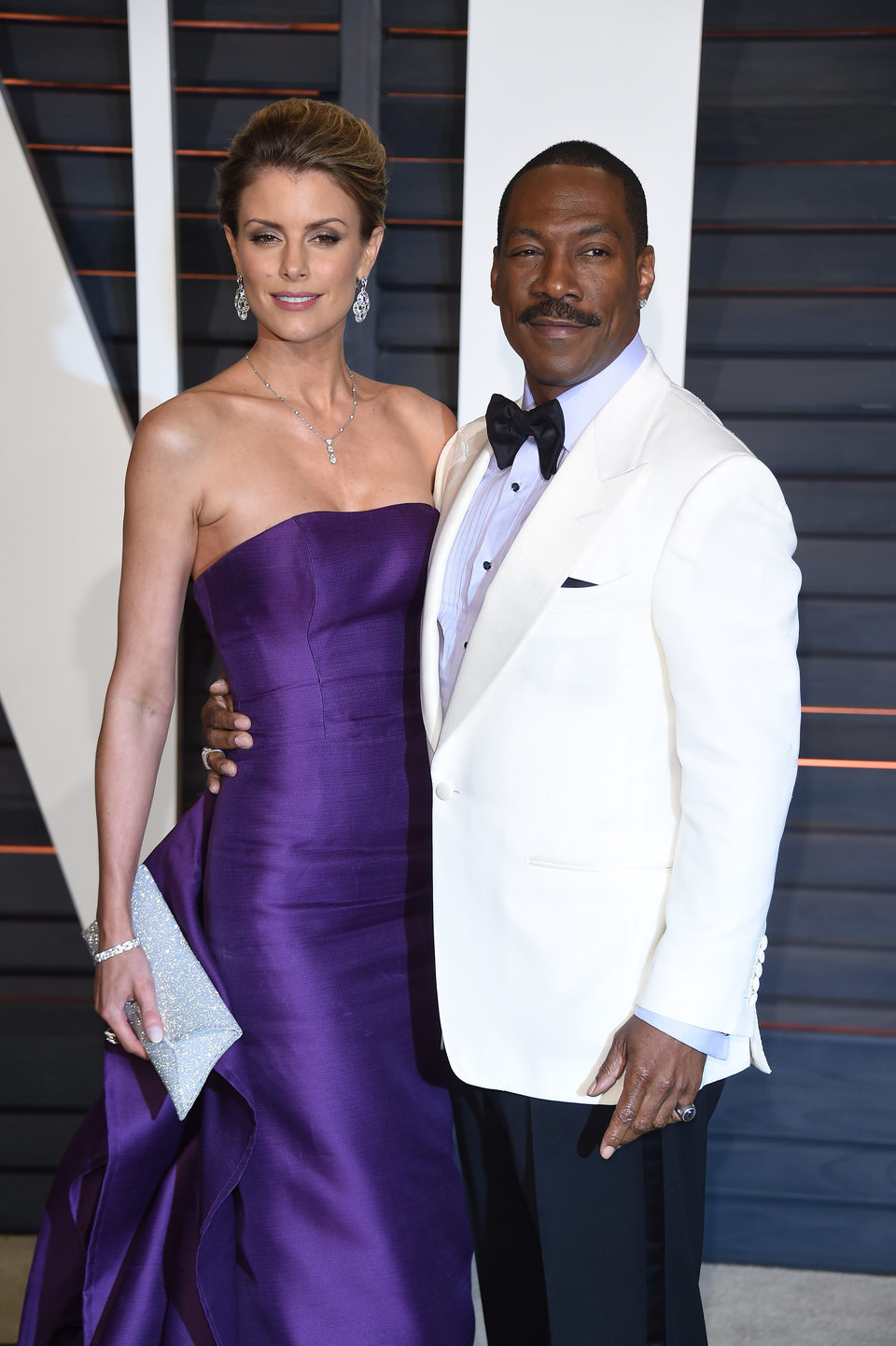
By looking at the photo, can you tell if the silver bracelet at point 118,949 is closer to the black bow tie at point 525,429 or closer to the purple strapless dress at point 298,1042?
the purple strapless dress at point 298,1042

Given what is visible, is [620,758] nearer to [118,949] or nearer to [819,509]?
[118,949]

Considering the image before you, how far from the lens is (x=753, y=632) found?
136 centimetres

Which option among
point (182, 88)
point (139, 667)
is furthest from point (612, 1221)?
point (182, 88)

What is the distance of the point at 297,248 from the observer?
184 centimetres

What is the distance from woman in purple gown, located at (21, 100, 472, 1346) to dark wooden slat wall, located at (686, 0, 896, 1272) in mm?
1032

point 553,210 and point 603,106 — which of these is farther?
point 603,106

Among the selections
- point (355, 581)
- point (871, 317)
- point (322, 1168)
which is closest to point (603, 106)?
point (871, 317)

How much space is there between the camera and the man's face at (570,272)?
1555mm

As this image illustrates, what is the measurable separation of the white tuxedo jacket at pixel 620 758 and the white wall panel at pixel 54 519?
132 cm

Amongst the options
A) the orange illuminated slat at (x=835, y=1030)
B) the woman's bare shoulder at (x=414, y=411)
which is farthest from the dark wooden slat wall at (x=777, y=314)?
the woman's bare shoulder at (x=414, y=411)

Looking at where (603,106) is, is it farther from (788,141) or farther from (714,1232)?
(714,1232)

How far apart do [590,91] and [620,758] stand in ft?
5.29

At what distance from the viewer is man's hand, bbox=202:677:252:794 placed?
1.86 meters

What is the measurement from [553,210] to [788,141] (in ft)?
4.14
